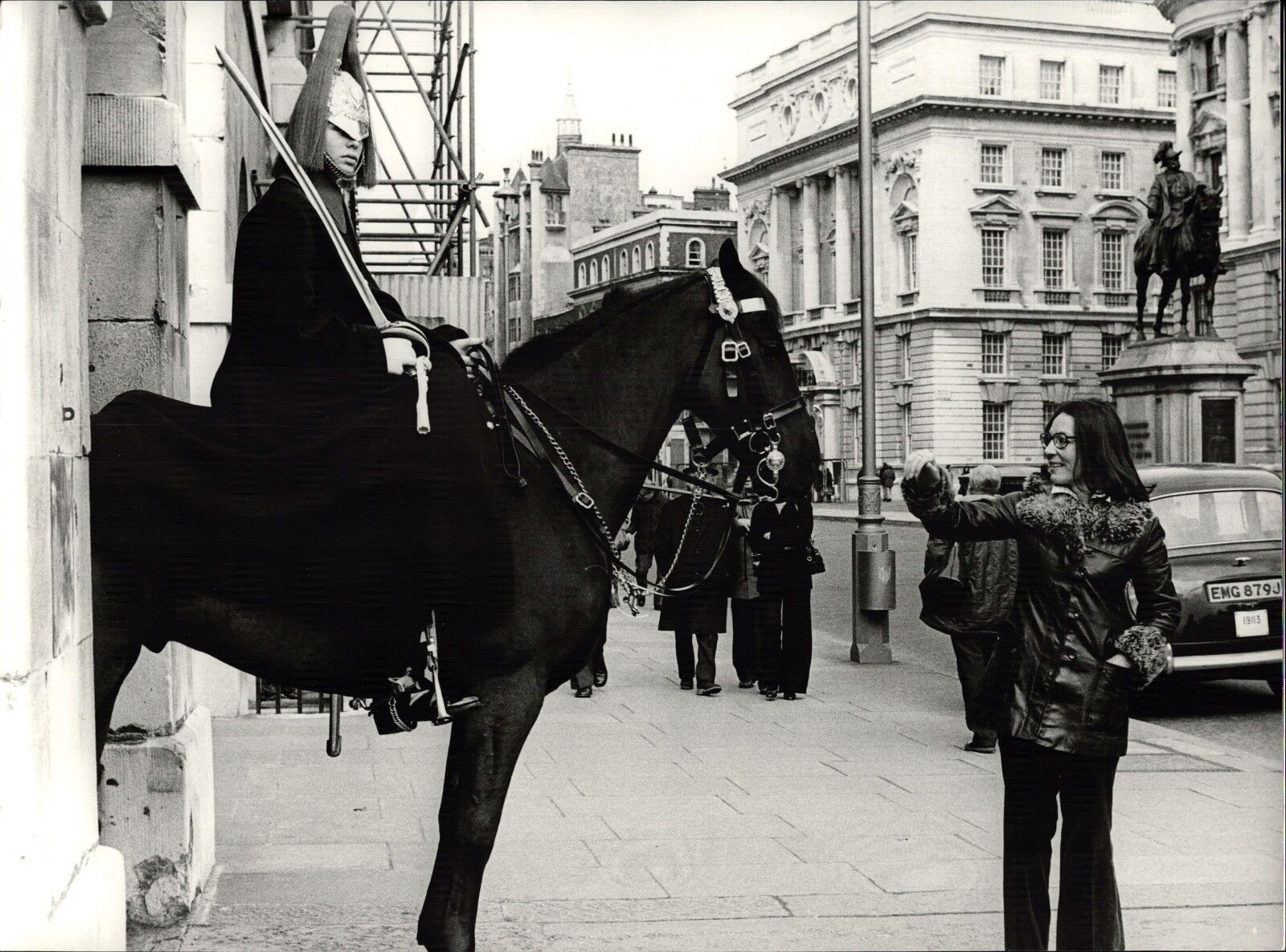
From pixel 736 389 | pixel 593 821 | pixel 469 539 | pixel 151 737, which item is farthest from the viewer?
pixel 593 821

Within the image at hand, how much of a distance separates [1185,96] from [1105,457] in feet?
175

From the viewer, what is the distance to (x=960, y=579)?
9.70 meters

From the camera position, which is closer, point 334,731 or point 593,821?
point 334,731

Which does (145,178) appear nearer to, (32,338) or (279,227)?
(279,227)

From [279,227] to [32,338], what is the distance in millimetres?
1414

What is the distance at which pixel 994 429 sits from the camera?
65.9 meters

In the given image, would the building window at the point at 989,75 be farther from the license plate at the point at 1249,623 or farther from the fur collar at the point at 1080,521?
the fur collar at the point at 1080,521

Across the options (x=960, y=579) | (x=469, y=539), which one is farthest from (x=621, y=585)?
(x=960, y=579)

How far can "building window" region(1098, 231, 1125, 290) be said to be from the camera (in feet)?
232

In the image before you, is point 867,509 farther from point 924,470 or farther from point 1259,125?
point 1259,125

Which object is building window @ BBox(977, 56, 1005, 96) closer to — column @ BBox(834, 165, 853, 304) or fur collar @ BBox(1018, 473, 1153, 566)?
column @ BBox(834, 165, 853, 304)

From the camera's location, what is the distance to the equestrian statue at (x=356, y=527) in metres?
4.88

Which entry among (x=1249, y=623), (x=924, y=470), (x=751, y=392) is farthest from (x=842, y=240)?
(x=924, y=470)

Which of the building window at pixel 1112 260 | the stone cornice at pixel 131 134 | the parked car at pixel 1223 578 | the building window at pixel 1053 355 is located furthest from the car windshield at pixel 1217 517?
the building window at pixel 1112 260
